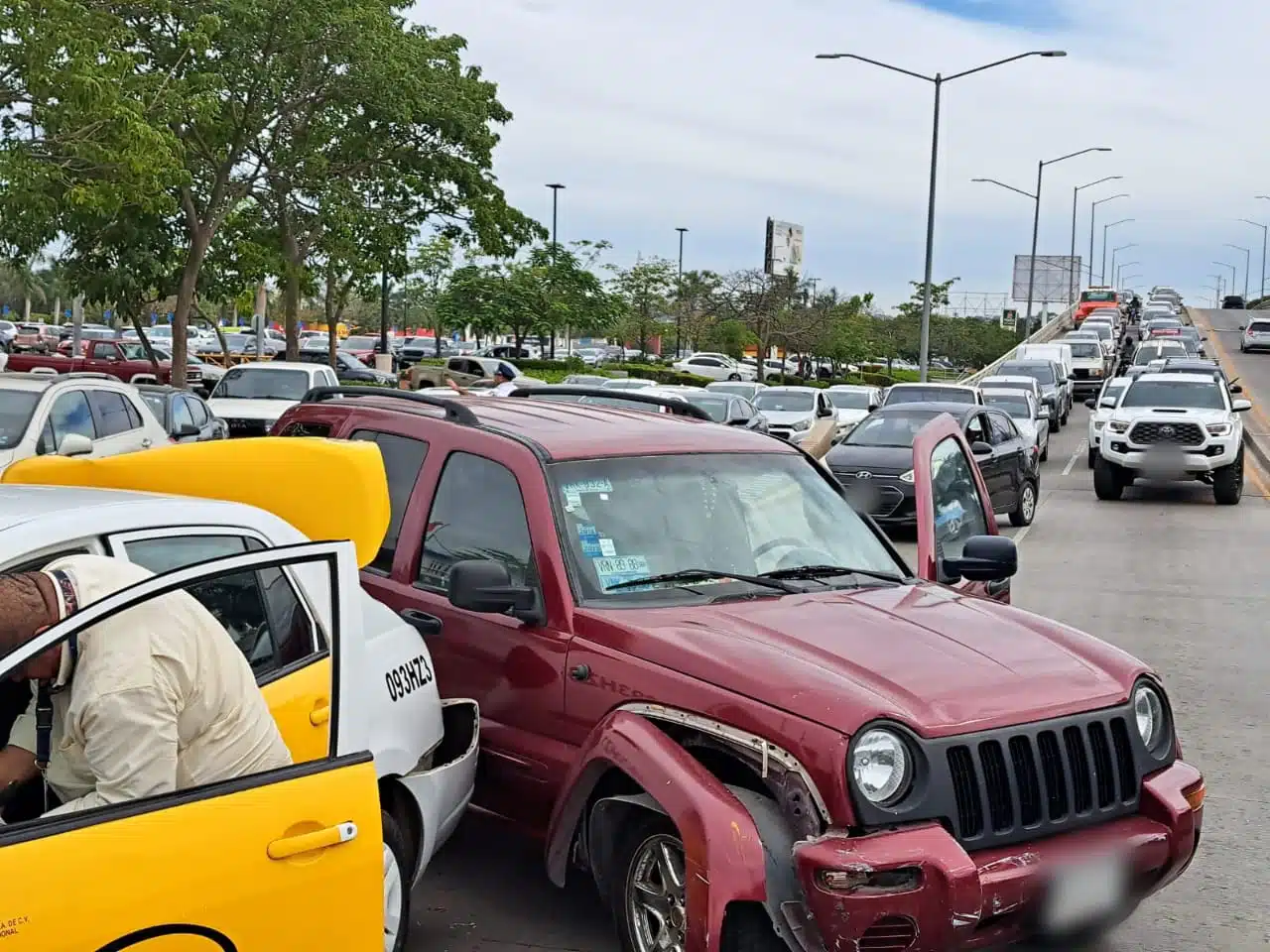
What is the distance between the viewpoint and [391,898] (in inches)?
166

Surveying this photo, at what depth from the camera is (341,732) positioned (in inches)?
144

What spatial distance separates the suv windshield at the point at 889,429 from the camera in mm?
17719

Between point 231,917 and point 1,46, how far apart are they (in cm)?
1690

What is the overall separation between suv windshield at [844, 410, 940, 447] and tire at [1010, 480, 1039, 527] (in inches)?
57.4

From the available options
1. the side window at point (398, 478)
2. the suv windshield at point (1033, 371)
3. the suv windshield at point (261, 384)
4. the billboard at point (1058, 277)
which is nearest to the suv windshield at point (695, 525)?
the side window at point (398, 478)

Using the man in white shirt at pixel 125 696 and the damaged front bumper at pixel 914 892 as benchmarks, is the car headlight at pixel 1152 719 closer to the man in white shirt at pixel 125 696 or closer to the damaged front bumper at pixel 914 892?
the damaged front bumper at pixel 914 892

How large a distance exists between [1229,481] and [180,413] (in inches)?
551

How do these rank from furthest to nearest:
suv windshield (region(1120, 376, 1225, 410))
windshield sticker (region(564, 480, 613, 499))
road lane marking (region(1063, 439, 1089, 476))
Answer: road lane marking (region(1063, 439, 1089, 476)) < suv windshield (region(1120, 376, 1225, 410)) < windshield sticker (region(564, 480, 613, 499))

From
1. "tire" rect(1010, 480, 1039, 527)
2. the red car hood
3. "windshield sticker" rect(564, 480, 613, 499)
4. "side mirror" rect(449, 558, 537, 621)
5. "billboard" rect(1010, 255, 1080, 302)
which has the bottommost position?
"tire" rect(1010, 480, 1039, 527)

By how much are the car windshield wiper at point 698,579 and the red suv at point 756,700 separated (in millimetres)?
14

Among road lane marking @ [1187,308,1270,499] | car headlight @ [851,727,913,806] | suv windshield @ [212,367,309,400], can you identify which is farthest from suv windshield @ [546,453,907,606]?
road lane marking @ [1187,308,1270,499]

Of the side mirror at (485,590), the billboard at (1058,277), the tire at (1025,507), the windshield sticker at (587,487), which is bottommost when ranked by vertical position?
the tire at (1025,507)

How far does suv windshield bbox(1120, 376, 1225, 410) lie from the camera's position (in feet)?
71.4

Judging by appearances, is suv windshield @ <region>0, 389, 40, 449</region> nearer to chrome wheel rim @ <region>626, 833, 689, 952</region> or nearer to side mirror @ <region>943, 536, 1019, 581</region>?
side mirror @ <region>943, 536, 1019, 581</region>
